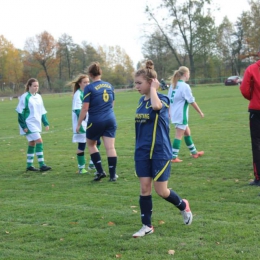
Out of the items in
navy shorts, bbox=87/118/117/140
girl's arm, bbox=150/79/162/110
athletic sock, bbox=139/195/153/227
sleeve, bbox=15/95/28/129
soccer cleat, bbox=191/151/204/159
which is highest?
girl's arm, bbox=150/79/162/110

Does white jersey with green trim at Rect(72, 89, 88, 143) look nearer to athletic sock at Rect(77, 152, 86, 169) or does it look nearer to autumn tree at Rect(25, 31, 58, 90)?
athletic sock at Rect(77, 152, 86, 169)

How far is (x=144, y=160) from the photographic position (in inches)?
206

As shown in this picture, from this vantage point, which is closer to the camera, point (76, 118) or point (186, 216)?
point (186, 216)

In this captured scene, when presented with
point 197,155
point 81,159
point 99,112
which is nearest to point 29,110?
point 81,159

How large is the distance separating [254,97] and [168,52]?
7185 cm

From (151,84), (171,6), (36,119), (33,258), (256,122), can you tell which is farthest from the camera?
(171,6)

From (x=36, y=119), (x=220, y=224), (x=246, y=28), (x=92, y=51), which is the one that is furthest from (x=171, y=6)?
(x=220, y=224)

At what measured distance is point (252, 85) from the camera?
6.97 m

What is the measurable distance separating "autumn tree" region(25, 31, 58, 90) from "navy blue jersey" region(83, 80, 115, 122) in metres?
82.9

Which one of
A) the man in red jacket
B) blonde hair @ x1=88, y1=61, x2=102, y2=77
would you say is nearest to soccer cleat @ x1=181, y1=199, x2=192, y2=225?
the man in red jacket

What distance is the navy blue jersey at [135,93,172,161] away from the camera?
5.20 metres

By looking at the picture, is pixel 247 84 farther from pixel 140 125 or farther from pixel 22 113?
pixel 22 113

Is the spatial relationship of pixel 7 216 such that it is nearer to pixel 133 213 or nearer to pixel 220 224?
pixel 133 213

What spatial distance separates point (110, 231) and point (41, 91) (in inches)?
3014
